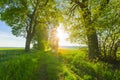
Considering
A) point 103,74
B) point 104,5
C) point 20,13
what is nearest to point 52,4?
Answer: point 20,13

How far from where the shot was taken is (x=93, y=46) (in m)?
25.2

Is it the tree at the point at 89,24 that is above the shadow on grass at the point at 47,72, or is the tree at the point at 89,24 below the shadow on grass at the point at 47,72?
above

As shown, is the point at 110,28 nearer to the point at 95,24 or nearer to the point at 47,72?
the point at 95,24

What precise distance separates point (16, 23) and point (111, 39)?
99.6 ft

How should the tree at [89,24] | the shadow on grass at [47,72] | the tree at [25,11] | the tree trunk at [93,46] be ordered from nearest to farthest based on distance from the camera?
the shadow on grass at [47,72]
the tree at [89,24]
the tree trunk at [93,46]
the tree at [25,11]

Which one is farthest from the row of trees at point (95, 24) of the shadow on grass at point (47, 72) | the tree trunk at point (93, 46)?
the shadow on grass at point (47, 72)

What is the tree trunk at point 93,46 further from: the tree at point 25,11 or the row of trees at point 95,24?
the tree at point 25,11

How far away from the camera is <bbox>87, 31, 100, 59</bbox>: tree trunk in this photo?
79.7 ft

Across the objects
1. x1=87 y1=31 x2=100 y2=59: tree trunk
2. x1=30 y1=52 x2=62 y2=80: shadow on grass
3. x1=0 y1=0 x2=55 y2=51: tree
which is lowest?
x1=30 y1=52 x2=62 y2=80: shadow on grass

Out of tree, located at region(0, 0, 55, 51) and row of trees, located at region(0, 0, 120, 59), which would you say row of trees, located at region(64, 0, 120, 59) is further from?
tree, located at region(0, 0, 55, 51)

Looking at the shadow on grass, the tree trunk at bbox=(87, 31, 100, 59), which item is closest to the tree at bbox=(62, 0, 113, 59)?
the tree trunk at bbox=(87, 31, 100, 59)

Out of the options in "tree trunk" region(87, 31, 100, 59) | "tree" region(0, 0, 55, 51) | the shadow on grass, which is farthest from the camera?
"tree" region(0, 0, 55, 51)

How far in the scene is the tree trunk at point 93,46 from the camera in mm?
24297

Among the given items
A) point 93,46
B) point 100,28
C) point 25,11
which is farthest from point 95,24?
point 25,11
